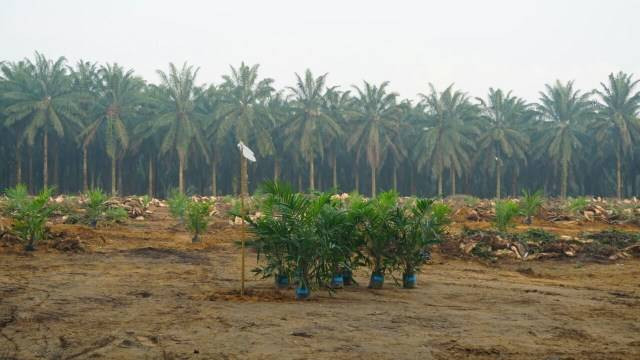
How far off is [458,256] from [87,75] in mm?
34516

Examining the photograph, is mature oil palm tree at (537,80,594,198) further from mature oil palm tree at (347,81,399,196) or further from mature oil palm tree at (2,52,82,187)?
mature oil palm tree at (2,52,82,187)

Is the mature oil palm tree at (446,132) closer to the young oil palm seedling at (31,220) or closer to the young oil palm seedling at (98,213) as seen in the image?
the young oil palm seedling at (98,213)

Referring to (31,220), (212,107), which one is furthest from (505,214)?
(212,107)

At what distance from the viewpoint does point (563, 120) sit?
44188 mm

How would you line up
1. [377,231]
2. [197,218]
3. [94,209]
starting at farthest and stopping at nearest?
[94,209], [197,218], [377,231]

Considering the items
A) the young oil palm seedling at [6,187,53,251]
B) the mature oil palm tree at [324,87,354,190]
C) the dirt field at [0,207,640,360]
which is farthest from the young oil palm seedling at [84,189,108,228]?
the mature oil palm tree at [324,87,354,190]

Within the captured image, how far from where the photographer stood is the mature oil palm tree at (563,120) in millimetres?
43438

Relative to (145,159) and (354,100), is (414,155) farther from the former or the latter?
(145,159)

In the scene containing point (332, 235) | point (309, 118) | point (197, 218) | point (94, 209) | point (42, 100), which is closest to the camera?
point (332, 235)

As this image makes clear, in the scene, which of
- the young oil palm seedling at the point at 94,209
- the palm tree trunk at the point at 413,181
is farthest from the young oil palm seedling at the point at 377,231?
the palm tree trunk at the point at 413,181

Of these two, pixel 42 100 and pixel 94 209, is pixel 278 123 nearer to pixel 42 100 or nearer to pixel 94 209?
pixel 42 100

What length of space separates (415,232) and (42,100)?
33.2 metres

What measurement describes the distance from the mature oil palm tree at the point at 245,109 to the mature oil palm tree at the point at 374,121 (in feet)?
22.7

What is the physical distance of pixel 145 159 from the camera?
4709cm
